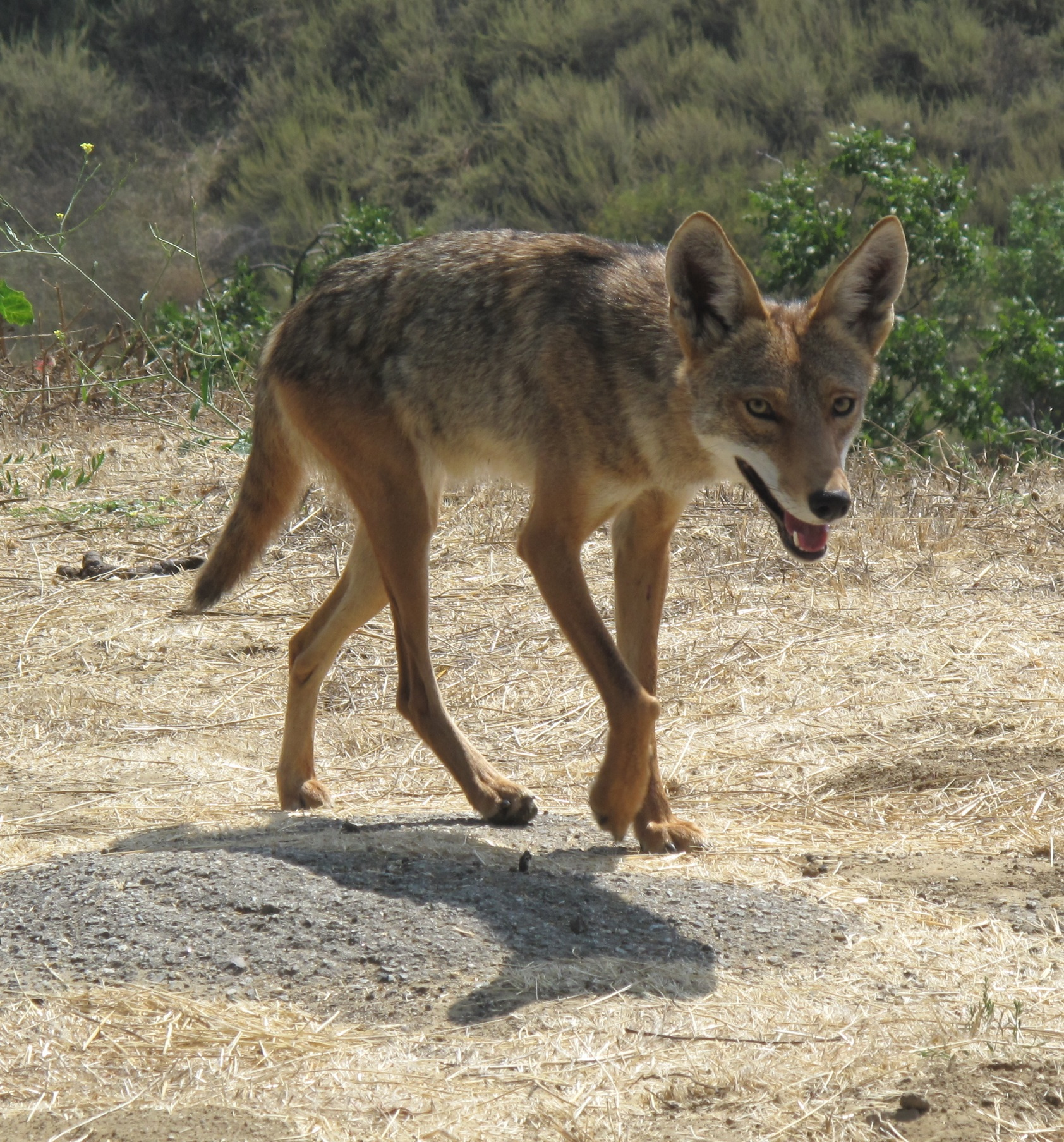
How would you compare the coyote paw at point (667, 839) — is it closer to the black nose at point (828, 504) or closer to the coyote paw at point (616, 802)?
the coyote paw at point (616, 802)

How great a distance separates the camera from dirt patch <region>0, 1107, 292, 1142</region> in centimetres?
258

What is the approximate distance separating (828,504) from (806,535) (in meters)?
0.19

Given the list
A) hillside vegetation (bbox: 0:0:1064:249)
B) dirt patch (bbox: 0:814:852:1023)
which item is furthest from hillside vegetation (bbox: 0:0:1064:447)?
dirt patch (bbox: 0:814:852:1023)

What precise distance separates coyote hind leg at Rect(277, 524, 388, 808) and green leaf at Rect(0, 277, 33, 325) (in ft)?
14.4

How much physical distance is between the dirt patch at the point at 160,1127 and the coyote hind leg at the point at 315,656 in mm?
2448

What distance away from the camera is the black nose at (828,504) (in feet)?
12.9

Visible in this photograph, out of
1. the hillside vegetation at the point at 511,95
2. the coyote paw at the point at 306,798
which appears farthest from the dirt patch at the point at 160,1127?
the hillside vegetation at the point at 511,95

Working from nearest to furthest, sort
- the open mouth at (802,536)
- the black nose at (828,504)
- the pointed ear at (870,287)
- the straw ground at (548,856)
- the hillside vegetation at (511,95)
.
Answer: the straw ground at (548,856) < the black nose at (828,504) < the open mouth at (802,536) < the pointed ear at (870,287) < the hillside vegetation at (511,95)

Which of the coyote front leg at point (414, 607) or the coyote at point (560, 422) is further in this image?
the coyote front leg at point (414, 607)

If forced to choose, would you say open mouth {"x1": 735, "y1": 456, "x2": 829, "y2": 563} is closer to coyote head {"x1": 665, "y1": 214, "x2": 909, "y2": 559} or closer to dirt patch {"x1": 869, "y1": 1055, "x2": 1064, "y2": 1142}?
coyote head {"x1": 665, "y1": 214, "x2": 909, "y2": 559}

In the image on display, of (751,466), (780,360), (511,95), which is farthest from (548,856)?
(511,95)

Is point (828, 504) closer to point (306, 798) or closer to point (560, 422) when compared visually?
point (560, 422)

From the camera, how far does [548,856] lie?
169 inches

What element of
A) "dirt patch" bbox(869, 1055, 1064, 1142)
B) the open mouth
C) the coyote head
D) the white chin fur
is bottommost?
"dirt patch" bbox(869, 1055, 1064, 1142)
